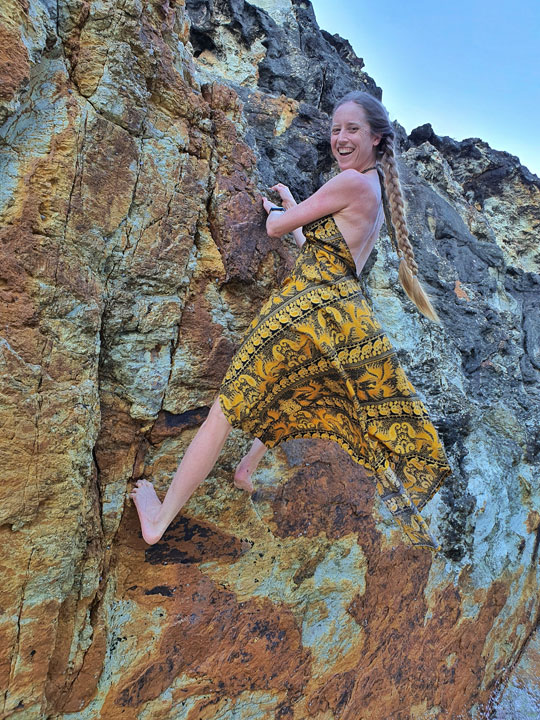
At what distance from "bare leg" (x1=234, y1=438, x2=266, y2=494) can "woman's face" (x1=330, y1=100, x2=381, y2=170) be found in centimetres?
146

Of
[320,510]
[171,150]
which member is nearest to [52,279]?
[171,150]

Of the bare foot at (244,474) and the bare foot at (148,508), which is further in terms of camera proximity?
the bare foot at (244,474)

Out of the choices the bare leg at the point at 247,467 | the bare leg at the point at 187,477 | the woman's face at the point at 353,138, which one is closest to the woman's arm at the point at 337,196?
the woman's face at the point at 353,138

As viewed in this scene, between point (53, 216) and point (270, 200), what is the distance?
1.26m

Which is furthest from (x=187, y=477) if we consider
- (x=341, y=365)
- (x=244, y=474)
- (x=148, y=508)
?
(x=341, y=365)

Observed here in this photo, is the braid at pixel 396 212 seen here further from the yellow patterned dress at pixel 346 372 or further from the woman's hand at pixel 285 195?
the woman's hand at pixel 285 195

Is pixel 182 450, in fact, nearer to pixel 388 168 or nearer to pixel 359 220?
pixel 359 220

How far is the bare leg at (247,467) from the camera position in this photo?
246 centimetres

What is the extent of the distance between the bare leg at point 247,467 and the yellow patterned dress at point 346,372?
1.07 feet

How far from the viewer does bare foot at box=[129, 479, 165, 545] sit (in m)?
2.10

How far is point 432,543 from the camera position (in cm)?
209

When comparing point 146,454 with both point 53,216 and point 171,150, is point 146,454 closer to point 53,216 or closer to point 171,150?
point 53,216

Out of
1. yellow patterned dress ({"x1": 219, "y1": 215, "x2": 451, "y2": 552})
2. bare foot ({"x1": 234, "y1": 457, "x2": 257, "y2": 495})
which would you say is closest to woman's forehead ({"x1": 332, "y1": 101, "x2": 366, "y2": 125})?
yellow patterned dress ({"x1": 219, "y1": 215, "x2": 451, "y2": 552})

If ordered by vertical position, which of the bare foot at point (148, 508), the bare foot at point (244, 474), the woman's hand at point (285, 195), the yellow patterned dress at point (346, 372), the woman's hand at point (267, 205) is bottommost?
the bare foot at point (148, 508)
